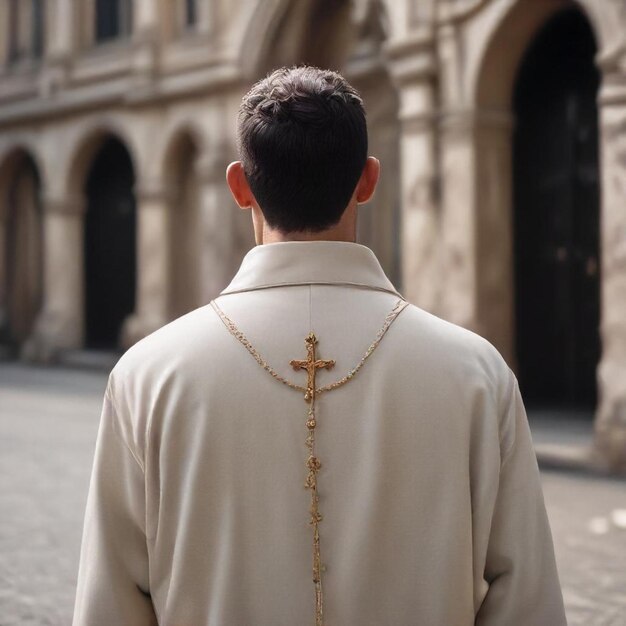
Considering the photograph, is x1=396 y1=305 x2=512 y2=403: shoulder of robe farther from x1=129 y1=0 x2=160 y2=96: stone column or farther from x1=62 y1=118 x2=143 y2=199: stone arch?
x1=62 y1=118 x2=143 y2=199: stone arch

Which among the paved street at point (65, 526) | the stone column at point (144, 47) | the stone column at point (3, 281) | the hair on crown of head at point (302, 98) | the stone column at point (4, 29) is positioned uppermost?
the stone column at point (4, 29)

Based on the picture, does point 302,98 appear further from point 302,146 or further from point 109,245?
point 109,245

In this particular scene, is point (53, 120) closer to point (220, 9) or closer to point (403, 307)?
point (220, 9)

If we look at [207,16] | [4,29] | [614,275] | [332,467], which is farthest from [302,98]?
[4,29]

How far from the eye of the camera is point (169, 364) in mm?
1477

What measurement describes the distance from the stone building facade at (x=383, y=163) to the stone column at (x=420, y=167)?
0.06 feet

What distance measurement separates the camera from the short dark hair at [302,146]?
1.44 meters

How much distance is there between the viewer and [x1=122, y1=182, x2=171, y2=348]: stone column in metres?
14.5

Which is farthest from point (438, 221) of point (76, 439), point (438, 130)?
point (76, 439)

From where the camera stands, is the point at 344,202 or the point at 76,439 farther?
the point at 76,439

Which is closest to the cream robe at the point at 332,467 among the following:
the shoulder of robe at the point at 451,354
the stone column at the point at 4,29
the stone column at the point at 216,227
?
the shoulder of robe at the point at 451,354

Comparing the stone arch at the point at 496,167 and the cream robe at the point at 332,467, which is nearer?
the cream robe at the point at 332,467

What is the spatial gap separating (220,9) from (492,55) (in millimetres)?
5321

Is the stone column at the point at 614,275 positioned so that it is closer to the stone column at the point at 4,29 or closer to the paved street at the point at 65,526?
the paved street at the point at 65,526
